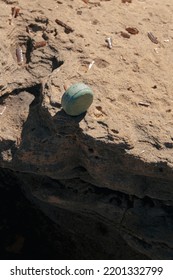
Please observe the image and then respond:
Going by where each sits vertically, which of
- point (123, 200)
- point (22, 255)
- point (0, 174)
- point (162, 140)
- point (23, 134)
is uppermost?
point (162, 140)

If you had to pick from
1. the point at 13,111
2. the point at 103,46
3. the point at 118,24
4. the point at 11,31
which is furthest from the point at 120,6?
the point at 13,111

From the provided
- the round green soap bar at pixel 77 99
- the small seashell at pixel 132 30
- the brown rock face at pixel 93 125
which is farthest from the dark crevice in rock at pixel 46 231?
the small seashell at pixel 132 30

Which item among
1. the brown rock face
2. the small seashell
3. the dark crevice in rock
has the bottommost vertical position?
the dark crevice in rock

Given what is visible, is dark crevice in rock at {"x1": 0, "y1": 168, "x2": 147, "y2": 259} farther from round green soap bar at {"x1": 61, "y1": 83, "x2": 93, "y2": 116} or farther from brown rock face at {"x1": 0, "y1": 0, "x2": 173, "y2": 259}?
round green soap bar at {"x1": 61, "y1": 83, "x2": 93, "y2": 116}

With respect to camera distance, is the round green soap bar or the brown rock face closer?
the round green soap bar

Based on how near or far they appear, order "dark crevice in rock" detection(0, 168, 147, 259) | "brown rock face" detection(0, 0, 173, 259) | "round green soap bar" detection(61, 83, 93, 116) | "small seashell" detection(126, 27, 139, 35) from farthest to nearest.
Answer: "dark crevice in rock" detection(0, 168, 147, 259)
"small seashell" detection(126, 27, 139, 35)
"brown rock face" detection(0, 0, 173, 259)
"round green soap bar" detection(61, 83, 93, 116)

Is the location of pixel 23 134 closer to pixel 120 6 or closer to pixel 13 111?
pixel 13 111

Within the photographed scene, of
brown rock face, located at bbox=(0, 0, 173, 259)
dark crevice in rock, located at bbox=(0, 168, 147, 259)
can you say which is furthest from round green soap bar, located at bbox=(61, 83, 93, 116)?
dark crevice in rock, located at bbox=(0, 168, 147, 259)

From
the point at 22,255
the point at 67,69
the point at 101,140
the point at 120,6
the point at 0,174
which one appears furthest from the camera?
the point at 22,255
